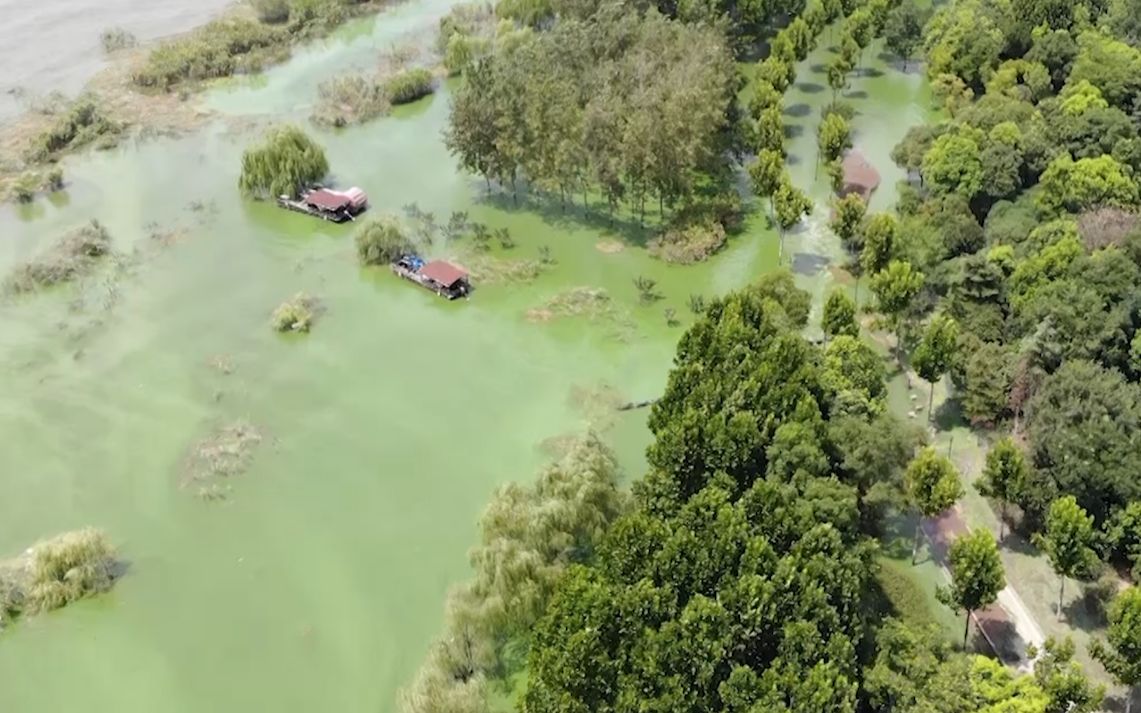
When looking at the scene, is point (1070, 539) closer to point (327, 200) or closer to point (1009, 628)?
point (1009, 628)

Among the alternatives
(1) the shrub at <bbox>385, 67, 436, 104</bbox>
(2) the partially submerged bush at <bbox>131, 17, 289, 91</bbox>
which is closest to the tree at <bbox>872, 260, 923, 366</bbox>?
(1) the shrub at <bbox>385, 67, 436, 104</bbox>

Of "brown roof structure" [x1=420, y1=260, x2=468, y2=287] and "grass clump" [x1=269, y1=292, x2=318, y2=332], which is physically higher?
"brown roof structure" [x1=420, y1=260, x2=468, y2=287]

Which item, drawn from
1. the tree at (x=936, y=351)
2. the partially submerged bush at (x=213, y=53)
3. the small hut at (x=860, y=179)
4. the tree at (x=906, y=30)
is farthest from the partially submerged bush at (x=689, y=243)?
the partially submerged bush at (x=213, y=53)

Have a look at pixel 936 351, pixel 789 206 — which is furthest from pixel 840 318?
pixel 789 206

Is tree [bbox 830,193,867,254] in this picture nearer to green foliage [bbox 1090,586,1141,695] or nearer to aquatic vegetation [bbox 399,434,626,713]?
aquatic vegetation [bbox 399,434,626,713]

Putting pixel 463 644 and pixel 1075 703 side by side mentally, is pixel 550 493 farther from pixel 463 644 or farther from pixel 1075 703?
pixel 1075 703

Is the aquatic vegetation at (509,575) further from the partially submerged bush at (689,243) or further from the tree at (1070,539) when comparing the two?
the partially submerged bush at (689,243)
